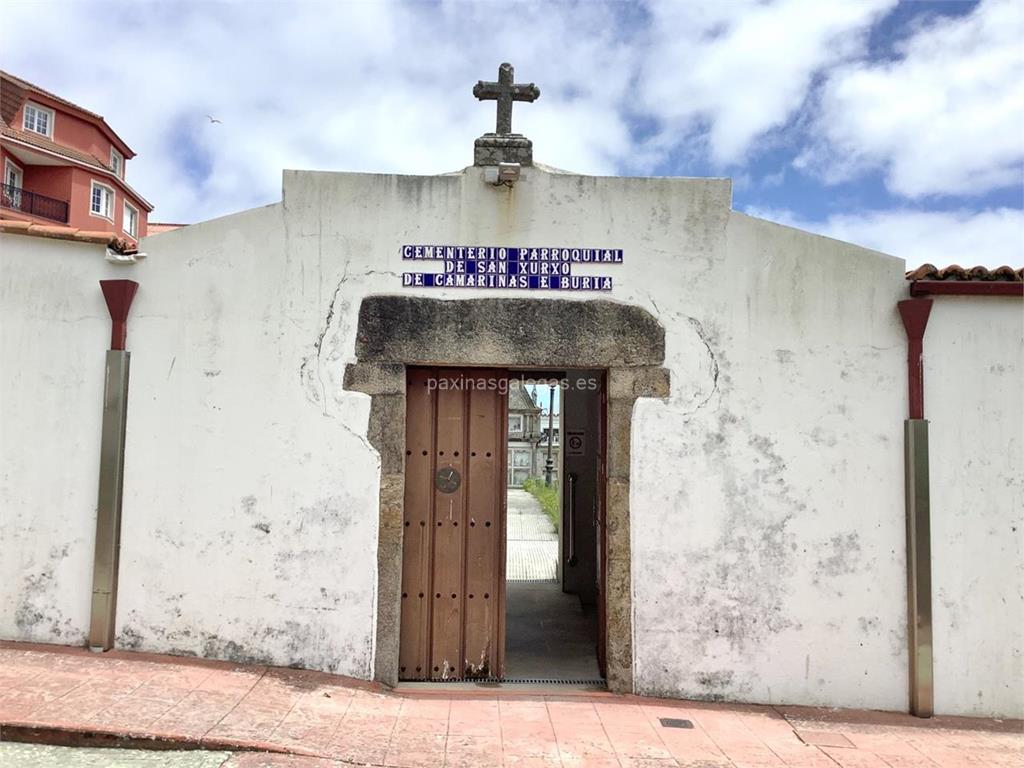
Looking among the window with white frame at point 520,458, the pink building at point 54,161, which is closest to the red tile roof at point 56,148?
the pink building at point 54,161

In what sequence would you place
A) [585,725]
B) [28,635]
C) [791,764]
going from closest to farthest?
1. [791,764]
2. [585,725]
3. [28,635]

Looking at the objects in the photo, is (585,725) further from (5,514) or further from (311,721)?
(5,514)

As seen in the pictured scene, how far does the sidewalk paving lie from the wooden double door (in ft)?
1.32

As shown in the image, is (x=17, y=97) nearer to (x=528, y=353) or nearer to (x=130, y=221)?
(x=130, y=221)

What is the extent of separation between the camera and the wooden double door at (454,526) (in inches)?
185

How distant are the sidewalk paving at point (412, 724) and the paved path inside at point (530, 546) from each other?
6.47ft

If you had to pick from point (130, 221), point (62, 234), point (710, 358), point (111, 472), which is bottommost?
point (111, 472)

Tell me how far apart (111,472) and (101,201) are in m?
24.4

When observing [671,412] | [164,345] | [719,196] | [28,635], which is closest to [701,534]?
[671,412]

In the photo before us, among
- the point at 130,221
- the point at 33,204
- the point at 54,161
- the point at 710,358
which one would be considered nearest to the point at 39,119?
the point at 54,161

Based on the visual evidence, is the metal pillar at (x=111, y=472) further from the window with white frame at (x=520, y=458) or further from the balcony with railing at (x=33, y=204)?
the window with white frame at (x=520, y=458)

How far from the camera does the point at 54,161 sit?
872 inches

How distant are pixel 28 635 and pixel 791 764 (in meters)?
4.77

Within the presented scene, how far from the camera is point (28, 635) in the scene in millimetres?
4363
